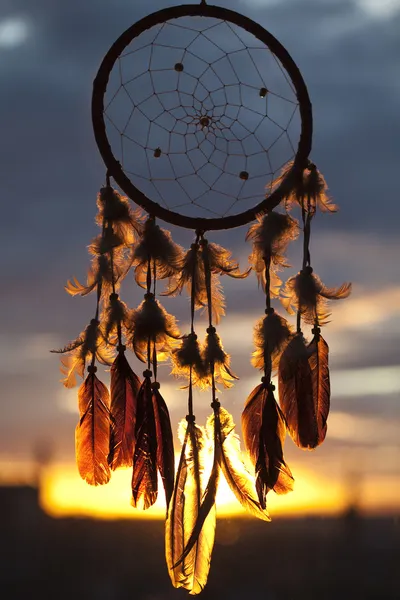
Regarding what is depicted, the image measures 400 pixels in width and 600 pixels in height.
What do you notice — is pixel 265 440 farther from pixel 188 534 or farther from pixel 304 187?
pixel 304 187

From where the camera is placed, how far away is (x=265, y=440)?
3.17 meters

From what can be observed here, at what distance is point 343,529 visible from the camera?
14.8 meters

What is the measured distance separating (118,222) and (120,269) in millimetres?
143

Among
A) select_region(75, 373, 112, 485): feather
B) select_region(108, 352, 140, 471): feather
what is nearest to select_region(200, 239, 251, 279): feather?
select_region(108, 352, 140, 471): feather

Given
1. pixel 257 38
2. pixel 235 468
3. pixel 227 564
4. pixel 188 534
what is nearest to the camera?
pixel 188 534

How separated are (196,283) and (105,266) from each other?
11.0 inches

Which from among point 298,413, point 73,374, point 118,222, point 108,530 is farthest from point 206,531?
point 108,530

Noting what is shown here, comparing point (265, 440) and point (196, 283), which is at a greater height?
point (196, 283)

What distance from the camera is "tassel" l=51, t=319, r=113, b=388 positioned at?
10.9ft

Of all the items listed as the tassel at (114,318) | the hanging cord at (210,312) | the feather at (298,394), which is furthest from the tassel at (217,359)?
the tassel at (114,318)

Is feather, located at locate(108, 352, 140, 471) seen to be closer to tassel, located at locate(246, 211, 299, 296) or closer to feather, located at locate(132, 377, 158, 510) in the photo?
feather, located at locate(132, 377, 158, 510)

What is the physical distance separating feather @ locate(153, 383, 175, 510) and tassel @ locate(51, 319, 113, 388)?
20cm

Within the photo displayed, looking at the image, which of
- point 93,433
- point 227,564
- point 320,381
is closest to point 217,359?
point 320,381

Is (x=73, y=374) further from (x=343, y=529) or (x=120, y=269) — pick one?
(x=343, y=529)
